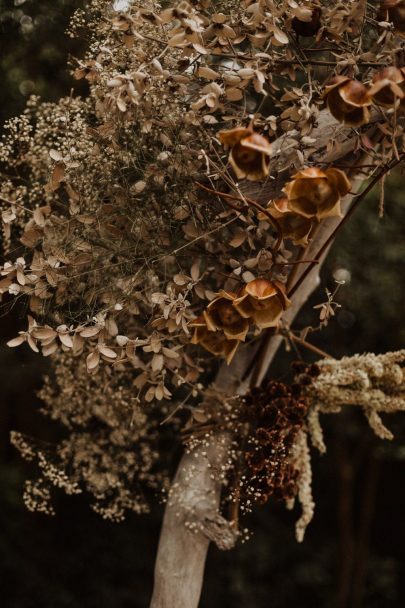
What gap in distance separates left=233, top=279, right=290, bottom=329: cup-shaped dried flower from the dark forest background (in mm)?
1269

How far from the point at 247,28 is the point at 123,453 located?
3.09 ft

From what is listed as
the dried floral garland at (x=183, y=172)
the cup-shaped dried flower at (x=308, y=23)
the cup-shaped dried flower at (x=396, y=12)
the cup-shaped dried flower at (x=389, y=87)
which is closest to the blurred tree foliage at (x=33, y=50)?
the dried floral garland at (x=183, y=172)

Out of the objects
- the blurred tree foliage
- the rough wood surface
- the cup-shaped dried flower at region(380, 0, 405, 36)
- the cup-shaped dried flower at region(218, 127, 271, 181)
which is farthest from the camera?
the blurred tree foliage

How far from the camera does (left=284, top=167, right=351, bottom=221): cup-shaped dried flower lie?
0.90 m

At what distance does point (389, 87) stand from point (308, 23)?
261mm

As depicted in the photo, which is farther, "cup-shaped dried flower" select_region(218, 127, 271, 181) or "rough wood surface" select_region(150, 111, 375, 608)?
"rough wood surface" select_region(150, 111, 375, 608)

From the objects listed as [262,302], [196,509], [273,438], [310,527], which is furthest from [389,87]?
[310,527]

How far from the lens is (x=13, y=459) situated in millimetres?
2818

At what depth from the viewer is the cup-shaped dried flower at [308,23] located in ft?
3.32

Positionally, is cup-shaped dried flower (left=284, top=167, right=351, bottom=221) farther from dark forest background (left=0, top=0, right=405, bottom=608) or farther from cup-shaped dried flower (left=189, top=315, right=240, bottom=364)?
dark forest background (left=0, top=0, right=405, bottom=608)

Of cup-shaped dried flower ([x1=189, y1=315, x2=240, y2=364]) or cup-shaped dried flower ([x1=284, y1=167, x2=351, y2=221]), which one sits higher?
cup-shaped dried flower ([x1=284, y1=167, x2=351, y2=221])

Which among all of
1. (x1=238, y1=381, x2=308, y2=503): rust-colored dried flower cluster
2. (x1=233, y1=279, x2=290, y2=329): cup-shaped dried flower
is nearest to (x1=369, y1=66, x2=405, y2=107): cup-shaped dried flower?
(x1=233, y1=279, x2=290, y2=329): cup-shaped dried flower

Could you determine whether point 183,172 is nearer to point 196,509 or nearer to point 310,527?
point 196,509

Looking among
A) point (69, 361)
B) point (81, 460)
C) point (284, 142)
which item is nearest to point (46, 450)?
point (81, 460)
